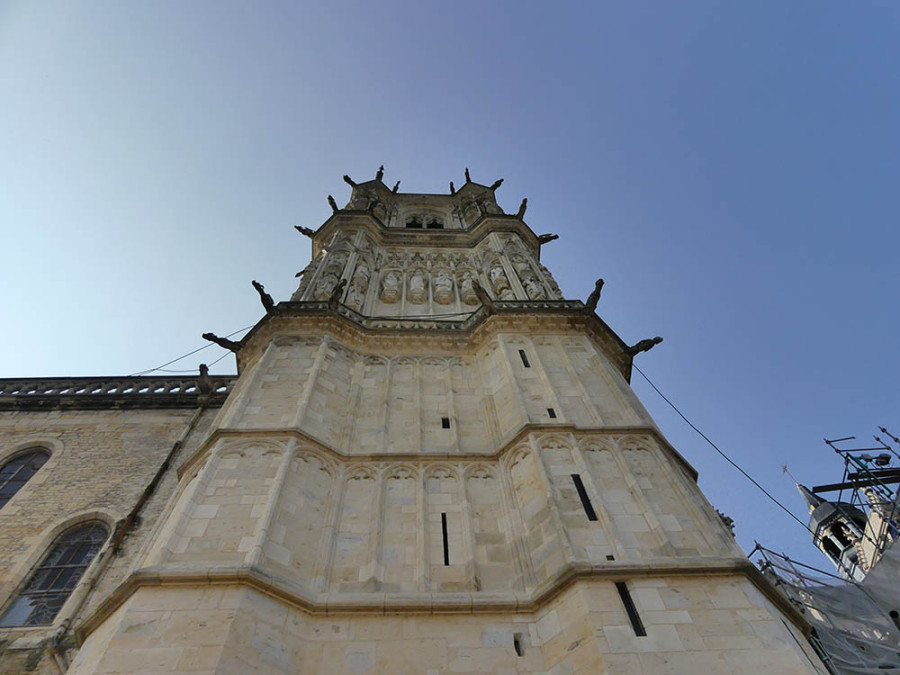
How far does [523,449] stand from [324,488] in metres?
3.16

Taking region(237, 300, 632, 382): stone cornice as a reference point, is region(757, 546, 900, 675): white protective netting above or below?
below

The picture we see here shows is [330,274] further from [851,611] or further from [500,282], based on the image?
[851,611]

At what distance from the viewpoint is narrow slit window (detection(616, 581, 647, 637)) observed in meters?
6.53

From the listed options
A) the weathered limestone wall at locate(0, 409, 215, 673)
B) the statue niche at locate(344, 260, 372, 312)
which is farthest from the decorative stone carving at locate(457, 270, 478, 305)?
the weathered limestone wall at locate(0, 409, 215, 673)

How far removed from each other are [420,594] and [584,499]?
2.65 meters

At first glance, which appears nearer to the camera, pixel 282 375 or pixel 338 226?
pixel 282 375

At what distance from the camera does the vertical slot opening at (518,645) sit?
679cm

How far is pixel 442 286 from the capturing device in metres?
17.9

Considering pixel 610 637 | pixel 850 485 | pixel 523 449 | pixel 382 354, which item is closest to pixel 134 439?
pixel 382 354

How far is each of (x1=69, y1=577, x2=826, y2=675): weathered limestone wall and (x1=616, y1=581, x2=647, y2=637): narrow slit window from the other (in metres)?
0.06

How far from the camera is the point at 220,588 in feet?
22.3

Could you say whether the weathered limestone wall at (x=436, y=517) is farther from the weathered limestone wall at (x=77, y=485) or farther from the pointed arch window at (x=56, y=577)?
the pointed arch window at (x=56, y=577)

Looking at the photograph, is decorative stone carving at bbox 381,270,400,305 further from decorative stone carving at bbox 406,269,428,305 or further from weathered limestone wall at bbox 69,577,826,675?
weathered limestone wall at bbox 69,577,826,675

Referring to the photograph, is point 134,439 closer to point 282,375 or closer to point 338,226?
point 282,375
